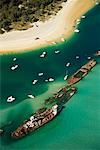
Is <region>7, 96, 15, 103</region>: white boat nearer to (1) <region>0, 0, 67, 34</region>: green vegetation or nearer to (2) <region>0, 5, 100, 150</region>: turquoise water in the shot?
(2) <region>0, 5, 100, 150</region>: turquoise water

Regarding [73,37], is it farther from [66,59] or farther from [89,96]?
[89,96]

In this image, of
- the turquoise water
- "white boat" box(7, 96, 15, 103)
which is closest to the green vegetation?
the turquoise water

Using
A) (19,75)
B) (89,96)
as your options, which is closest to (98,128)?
(89,96)

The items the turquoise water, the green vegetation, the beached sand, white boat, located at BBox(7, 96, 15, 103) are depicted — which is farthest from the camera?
the green vegetation

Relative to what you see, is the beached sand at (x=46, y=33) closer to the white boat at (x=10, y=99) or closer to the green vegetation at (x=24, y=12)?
the green vegetation at (x=24, y=12)

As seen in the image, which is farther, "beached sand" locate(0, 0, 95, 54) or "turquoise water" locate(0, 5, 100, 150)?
"beached sand" locate(0, 0, 95, 54)

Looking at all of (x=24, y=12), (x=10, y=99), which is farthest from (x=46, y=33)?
(x=10, y=99)
